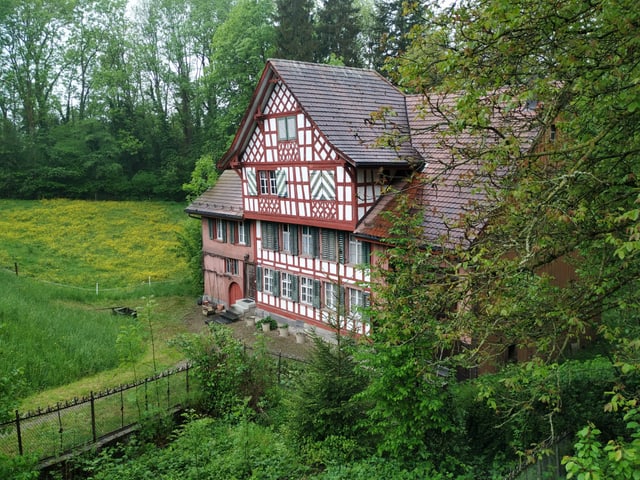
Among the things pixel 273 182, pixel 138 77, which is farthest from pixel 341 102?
pixel 138 77

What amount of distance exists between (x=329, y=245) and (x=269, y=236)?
146 inches

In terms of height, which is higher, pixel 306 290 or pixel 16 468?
pixel 306 290

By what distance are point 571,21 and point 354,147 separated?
11341mm

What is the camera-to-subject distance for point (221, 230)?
25484mm

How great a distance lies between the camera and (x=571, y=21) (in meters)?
6.46

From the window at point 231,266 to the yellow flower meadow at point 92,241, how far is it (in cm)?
551

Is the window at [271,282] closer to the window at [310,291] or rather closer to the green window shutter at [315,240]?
the window at [310,291]

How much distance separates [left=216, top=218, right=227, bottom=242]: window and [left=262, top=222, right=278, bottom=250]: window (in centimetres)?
315

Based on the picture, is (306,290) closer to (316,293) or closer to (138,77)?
(316,293)

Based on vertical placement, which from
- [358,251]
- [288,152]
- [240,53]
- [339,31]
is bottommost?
[358,251]

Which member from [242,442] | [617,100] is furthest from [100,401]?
[617,100]

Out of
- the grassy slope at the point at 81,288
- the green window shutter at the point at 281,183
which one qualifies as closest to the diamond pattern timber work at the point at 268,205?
the green window shutter at the point at 281,183

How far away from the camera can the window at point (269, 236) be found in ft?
72.4

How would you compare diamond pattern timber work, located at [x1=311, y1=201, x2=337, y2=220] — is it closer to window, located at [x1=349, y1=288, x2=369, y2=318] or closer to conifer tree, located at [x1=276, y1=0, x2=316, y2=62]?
window, located at [x1=349, y1=288, x2=369, y2=318]
